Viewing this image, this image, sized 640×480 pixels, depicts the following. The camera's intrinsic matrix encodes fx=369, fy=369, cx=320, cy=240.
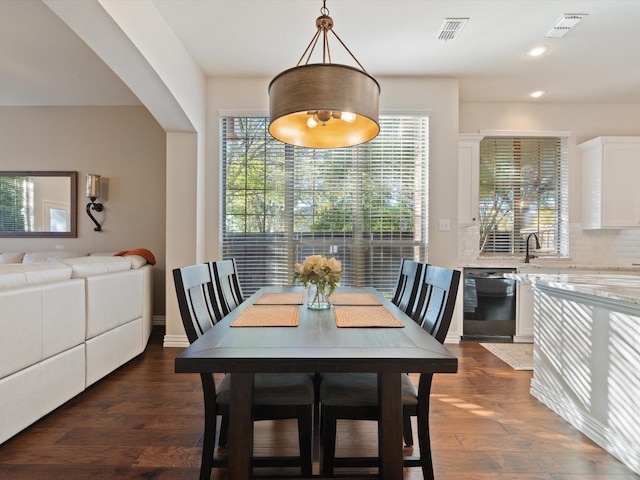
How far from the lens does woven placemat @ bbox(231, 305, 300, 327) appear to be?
1.56 metres

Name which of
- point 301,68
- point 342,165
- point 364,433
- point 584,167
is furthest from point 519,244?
point 301,68

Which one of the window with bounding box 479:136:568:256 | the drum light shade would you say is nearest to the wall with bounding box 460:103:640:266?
the window with bounding box 479:136:568:256

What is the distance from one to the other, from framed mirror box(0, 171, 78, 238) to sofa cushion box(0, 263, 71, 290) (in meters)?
2.73

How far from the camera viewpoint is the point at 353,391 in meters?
1.57

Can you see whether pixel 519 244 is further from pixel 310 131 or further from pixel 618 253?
pixel 310 131

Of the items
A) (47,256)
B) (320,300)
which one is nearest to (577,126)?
(320,300)

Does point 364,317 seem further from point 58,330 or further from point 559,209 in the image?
point 559,209

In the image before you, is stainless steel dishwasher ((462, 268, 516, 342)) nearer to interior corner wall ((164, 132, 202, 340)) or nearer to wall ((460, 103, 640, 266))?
wall ((460, 103, 640, 266))

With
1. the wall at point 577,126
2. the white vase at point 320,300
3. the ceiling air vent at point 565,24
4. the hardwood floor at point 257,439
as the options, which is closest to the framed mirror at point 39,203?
the hardwood floor at point 257,439

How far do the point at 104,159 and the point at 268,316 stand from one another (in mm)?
4202

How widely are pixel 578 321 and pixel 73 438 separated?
3006 mm

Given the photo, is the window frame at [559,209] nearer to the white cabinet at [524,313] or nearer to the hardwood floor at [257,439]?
the white cabinet at [524,313]

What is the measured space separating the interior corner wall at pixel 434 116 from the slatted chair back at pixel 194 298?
8.48 feet

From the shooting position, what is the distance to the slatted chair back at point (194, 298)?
4.90ft
